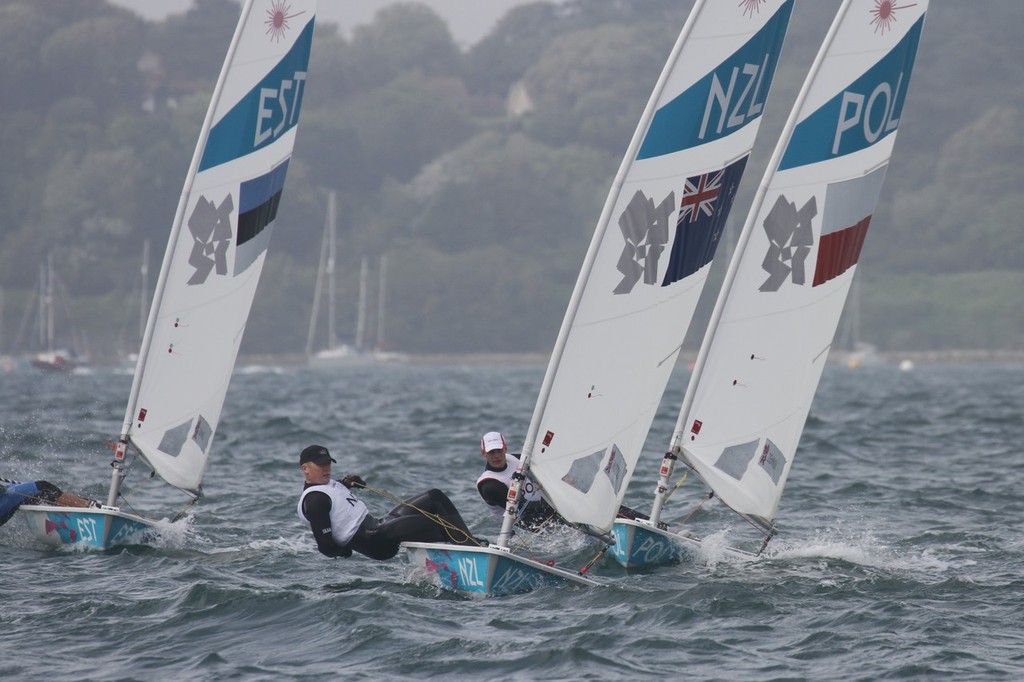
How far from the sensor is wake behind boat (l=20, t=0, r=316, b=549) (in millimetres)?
15266

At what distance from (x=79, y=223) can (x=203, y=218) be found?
11695cm

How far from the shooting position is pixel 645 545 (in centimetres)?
1420

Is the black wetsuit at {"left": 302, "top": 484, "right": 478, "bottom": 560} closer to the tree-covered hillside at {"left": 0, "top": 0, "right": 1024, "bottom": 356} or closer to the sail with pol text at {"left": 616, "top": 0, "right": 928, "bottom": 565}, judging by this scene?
the sail with pol text at {"left": 616, "top": 0, "right": 928, "bottom": 565}

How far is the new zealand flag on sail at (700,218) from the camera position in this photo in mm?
13234

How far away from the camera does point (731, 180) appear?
1369 centimetres

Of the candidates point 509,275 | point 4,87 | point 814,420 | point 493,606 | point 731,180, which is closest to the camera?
point 493,606

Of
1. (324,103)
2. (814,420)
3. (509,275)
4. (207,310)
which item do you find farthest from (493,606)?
(324,103)

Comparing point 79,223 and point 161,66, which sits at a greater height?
point 161,66

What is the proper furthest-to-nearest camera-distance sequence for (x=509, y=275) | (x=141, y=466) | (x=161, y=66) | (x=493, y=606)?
(x=161, y=66) → (x=509, y=275) → (x=141, y=466) → (x=493, y=606)

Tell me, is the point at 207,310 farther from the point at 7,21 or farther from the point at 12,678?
the point at 7,21

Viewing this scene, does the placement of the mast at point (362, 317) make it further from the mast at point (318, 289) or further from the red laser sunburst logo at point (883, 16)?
the red laser sunburst logo at point (883, 16)

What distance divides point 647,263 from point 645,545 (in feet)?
9.43

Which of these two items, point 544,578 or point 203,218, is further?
Answer: point 203,218

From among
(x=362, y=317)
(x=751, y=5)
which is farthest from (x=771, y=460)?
(x=362, y=317)
